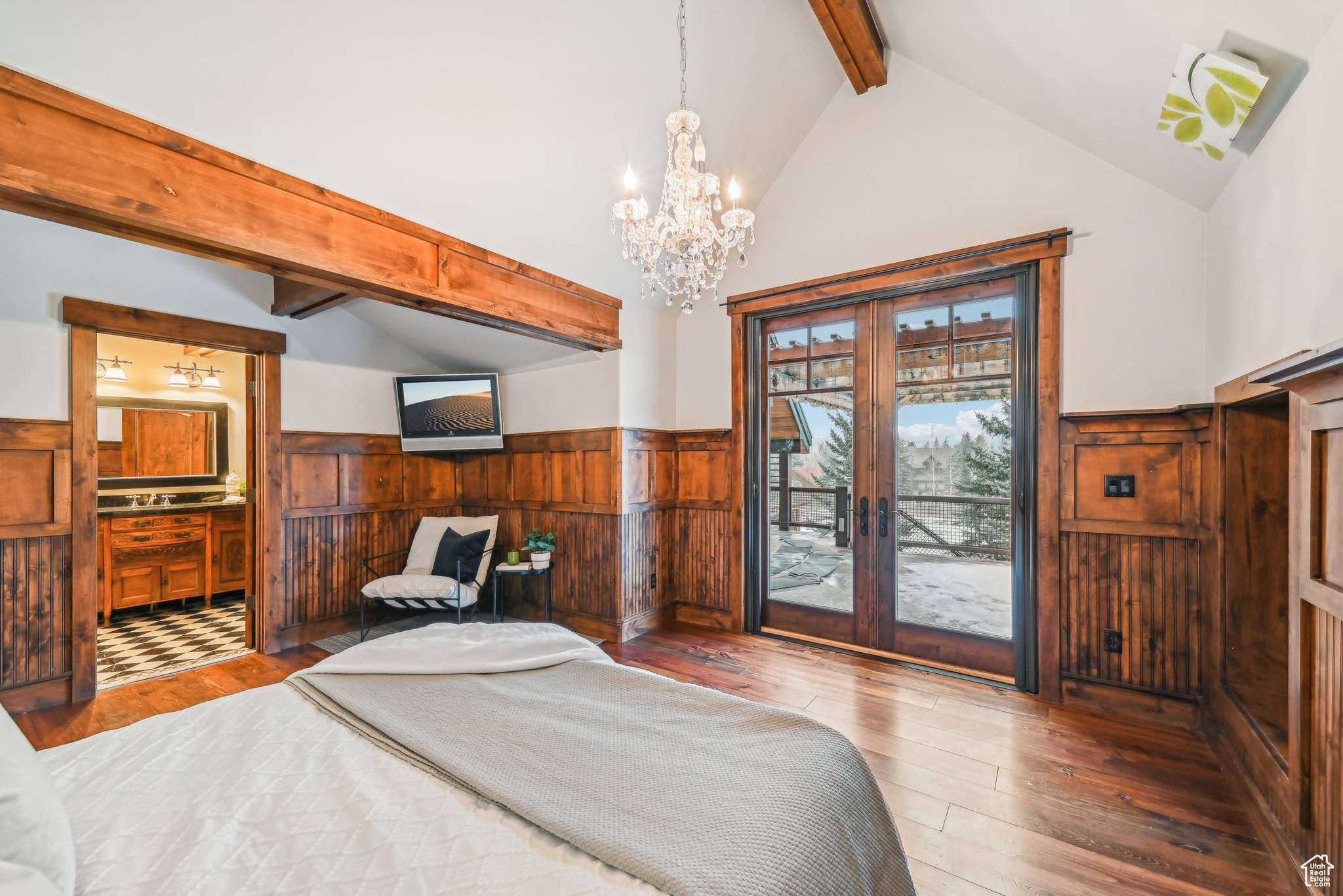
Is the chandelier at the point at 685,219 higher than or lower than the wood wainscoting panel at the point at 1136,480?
higher

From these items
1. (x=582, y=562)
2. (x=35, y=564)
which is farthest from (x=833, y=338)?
(x=35, y=564)

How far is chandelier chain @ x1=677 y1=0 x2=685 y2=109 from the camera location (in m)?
2.61

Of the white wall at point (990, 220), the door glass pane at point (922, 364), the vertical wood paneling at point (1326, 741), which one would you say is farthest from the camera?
the door glass pane at point (922, 364)

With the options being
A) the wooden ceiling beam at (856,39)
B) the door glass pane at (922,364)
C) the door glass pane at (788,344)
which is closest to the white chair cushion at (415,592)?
the door glass pane at (788,344)

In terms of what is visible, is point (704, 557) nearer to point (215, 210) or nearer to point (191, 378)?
point (215, 210)

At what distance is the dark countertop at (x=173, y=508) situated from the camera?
4.50m

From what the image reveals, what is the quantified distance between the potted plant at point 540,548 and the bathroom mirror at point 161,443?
12.1ft

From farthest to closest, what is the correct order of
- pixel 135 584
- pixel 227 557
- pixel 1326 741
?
pixel 227 557 → pixel 135 584 → pixel 1326 741

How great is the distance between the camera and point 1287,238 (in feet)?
6.07

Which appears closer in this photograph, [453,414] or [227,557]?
[453,414]

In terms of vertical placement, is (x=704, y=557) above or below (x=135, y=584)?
above

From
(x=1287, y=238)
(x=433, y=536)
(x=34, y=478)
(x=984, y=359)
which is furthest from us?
(x=433, y=536)

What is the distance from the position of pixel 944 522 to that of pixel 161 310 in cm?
507

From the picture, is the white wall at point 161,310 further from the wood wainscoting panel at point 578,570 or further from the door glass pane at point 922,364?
the door glass pane at point 922,364
